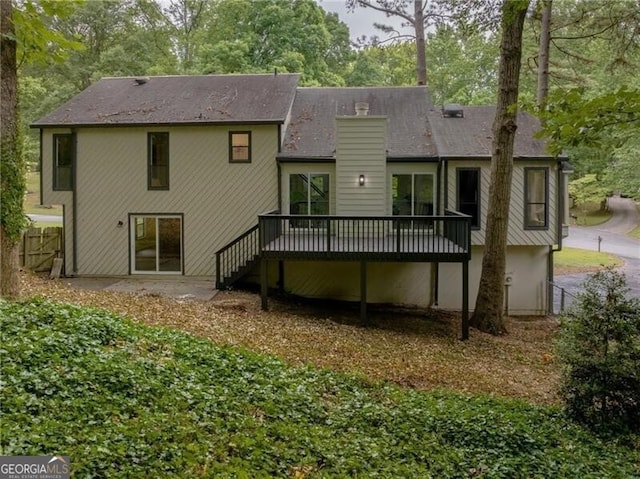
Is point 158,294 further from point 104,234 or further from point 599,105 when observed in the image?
point 599,105

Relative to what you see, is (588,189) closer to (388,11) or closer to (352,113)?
(388,11)

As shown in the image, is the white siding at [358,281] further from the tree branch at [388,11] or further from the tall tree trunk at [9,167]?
the tree branch at [388,11]

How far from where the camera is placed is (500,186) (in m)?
10.4

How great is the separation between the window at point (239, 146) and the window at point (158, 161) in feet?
6.04

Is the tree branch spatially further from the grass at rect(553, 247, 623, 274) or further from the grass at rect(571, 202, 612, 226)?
the grass at rect(571, 202, 612, 226)


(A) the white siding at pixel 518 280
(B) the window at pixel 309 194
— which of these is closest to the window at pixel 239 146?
(B) the window at pixel 309 194

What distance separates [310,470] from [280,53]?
19911 mm

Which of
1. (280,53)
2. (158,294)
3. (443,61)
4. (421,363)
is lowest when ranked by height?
(421,363)

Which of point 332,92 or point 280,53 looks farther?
point 280,53

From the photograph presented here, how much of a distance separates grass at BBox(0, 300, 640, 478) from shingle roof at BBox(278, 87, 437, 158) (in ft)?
26.2

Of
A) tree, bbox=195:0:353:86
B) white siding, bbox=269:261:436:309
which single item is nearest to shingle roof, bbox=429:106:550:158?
white siding, bbox=269:261:436:309

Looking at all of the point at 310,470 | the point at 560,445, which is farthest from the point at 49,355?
the point at 560,445

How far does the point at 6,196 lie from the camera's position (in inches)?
257

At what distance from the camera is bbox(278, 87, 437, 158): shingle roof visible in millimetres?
12922
